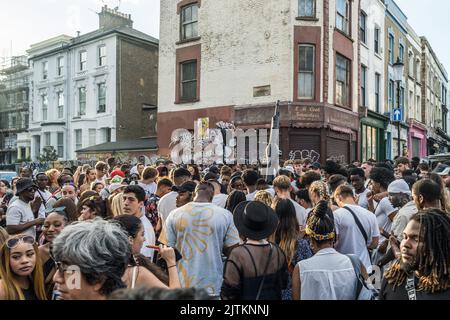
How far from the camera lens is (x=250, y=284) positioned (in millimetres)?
3260

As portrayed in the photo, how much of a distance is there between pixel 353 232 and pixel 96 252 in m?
3.12

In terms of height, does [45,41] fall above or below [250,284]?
above

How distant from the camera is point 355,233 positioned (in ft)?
14.8

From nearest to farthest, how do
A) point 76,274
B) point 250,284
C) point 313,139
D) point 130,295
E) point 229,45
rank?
1. point 130,295
2. point 76,274
3. point 250,284
4. point 313,139
5. point 229,45

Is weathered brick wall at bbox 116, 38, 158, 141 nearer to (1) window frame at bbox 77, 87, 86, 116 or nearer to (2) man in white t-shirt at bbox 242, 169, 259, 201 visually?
(1) window frame at bbox 77, 87, 86, 116

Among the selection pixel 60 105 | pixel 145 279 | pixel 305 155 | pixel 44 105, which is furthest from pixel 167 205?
pixel 44 105

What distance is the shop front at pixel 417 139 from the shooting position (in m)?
30.7

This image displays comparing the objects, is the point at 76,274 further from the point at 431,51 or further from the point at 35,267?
the point at 431,51

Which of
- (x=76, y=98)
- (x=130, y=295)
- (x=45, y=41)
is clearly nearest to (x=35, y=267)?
(x=130, y=295)

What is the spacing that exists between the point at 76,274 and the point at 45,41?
38069 mm

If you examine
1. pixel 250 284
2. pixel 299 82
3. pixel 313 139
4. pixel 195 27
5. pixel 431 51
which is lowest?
pixel 250 284

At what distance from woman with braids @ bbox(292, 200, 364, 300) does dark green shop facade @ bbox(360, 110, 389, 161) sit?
20117mm

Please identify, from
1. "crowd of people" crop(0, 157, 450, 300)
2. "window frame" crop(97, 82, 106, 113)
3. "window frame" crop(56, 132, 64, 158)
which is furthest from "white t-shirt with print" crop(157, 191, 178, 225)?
"window frame" crop(56, 132, 64, 158)
